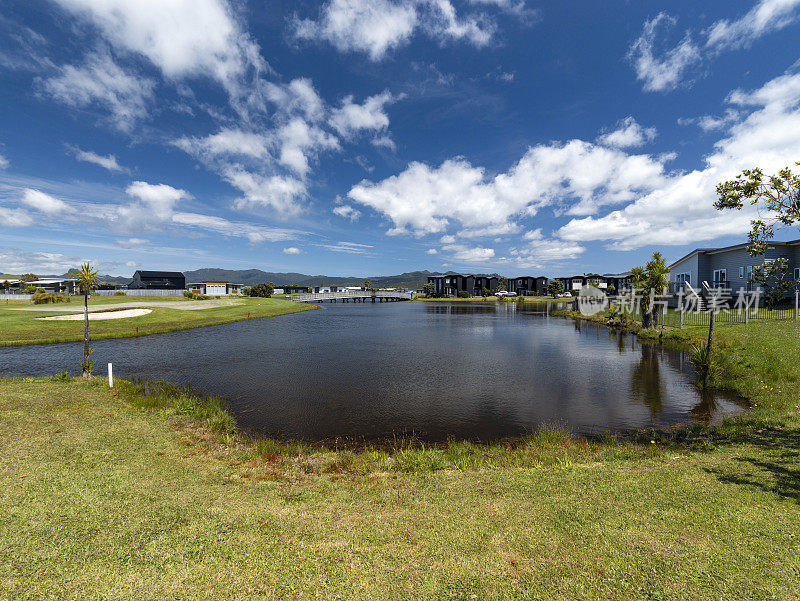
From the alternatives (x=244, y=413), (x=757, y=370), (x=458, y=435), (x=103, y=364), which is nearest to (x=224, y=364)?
(x=103, y=364)

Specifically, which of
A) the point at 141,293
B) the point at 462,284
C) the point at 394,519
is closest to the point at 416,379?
the point at 394,519

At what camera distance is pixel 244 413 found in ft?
55.9

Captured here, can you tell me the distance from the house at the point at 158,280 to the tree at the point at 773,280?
170 metres

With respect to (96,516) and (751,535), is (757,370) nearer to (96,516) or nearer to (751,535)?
(751,535)

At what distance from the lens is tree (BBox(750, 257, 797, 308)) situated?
9.36 metres

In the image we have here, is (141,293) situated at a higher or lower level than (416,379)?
higher

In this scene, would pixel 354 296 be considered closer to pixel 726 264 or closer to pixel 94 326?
pixel 94 326

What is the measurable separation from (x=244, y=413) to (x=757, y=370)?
101 feet

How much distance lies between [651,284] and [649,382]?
82.7ft

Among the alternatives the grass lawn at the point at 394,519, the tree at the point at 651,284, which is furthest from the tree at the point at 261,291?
the grass lawn at the point at 394,519

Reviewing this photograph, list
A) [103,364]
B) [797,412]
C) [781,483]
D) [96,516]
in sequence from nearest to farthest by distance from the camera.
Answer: [96,516] → [781,483] → [797,412] → [103,364]

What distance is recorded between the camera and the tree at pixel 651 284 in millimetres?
41125

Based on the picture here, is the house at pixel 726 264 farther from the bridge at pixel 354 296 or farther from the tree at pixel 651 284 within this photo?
the bridge at pixel 354 296

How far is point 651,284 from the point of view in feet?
136
